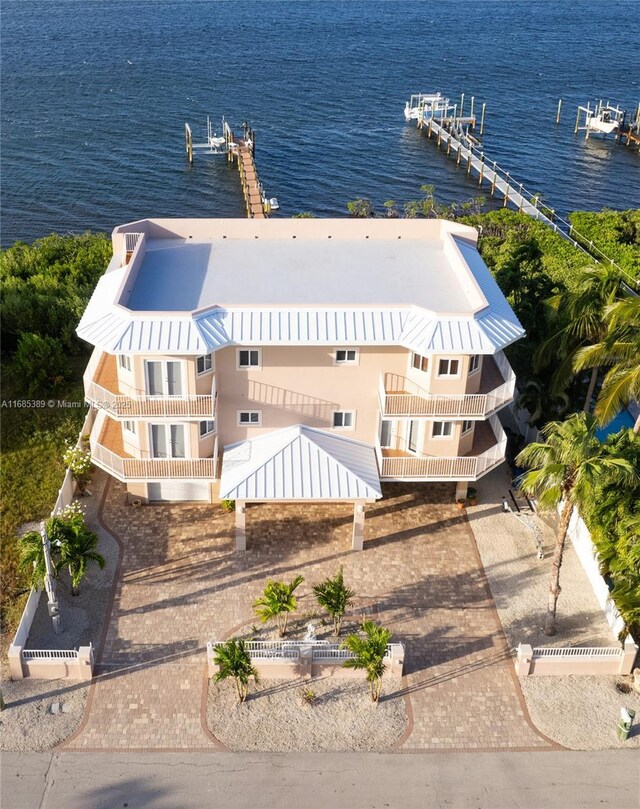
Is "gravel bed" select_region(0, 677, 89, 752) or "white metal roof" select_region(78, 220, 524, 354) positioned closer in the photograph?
"gravel bed" select_region(0, 677, 89, 752)

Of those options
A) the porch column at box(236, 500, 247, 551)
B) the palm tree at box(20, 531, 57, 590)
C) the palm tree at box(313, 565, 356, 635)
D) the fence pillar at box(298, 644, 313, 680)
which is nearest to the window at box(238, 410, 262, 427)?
the porch column at box(236, 500, 247, 551)

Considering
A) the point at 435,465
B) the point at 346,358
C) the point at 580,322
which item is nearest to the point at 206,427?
the point at 346,358

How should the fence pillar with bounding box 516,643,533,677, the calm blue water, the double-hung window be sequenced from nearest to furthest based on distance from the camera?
the fence pillar with bounding box 516,643,533,677
the double-hung window
the calm blue water

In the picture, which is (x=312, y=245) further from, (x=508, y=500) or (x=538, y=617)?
(x=538, y=617)

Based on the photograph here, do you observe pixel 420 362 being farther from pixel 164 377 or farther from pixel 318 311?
pixel 164 377

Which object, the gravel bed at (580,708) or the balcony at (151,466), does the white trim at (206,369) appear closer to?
the balcony at (151,466)

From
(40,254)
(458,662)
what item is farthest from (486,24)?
(458,662)

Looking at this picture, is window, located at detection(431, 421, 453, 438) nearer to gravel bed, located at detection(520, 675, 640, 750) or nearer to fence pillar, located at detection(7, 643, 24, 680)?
gravel bed, located at detection(520, 675, 640, 750)

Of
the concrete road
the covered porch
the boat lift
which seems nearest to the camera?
the concrete road
